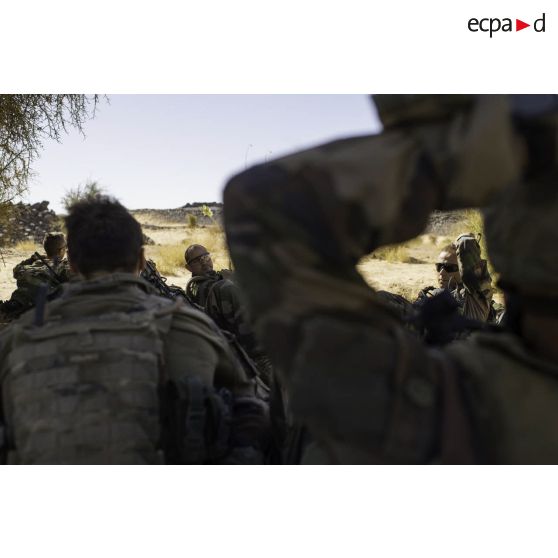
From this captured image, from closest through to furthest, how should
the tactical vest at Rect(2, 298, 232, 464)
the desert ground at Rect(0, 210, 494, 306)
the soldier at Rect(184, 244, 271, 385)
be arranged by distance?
the tactical vest at Rect(2, 298, 232, 464) → the soldier at Rect(184, 244, 271, 385) → the desert ground at Rect(0, 210, 494, 306)

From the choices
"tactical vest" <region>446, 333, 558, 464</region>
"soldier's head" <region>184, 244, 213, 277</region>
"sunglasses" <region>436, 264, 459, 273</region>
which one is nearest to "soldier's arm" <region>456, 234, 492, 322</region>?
"sunglasses" <region>436, 264, 459, 273</region>

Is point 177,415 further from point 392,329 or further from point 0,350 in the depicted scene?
point 392,329

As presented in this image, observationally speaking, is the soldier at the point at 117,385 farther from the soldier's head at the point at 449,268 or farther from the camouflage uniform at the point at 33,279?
the camouflage uniform at the point at 33,279

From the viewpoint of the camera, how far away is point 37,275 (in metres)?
7.12

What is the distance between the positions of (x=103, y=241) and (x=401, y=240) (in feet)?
5.06

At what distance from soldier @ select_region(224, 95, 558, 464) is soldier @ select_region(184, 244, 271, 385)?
3780 mm

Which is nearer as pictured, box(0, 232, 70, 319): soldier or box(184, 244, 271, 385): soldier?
box(184, 244, 271, 385): soldier

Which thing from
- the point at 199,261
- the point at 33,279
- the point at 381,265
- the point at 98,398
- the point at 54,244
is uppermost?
the point at 98,398

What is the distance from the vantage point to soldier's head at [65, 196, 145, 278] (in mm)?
2422

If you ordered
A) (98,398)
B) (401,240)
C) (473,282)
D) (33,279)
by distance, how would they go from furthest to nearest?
(33,279)
(473,282)
(98,398)
(401,240)

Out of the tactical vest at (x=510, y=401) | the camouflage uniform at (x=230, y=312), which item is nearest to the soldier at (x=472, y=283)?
the camouflage uniform at (x=230, y=312)

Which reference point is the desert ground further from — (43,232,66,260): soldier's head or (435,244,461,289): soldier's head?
(435,244,461,289): soldier's head

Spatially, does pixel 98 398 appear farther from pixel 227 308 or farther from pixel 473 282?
pixel 473 282

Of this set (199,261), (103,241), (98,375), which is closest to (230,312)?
(199,261)
